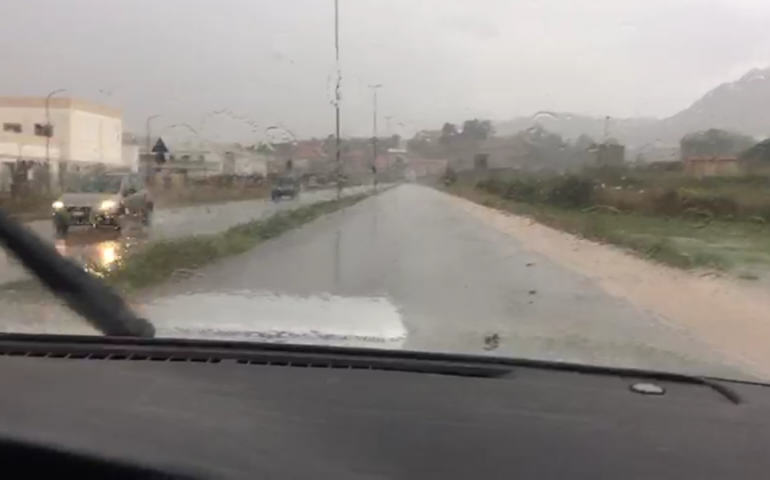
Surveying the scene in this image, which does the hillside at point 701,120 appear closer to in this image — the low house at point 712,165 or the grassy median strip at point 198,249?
the low house at point 712,165

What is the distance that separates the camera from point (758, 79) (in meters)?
7.41

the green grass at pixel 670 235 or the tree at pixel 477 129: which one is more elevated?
the tree at pixel 477 129

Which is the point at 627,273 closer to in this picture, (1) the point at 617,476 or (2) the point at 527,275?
(2) the point at 527,275

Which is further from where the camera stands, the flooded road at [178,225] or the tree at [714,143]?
the flooded road at [178,225]

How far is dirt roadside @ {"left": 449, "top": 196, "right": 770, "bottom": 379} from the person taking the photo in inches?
279

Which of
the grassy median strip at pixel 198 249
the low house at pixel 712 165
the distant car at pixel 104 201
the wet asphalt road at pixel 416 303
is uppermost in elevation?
the low house at pixel 712 165

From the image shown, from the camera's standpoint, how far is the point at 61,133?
1055cm

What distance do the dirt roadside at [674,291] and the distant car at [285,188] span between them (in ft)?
6.67

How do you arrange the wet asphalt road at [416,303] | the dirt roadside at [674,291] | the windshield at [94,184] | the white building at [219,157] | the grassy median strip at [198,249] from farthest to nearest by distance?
the windshield at [94,184]
the white building at [219,157]
the grassy median strip at [198,249]
the dirt roadside at [674,291]
the wet asphalt road at [416,303]

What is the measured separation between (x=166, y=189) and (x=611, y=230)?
4.70 meters

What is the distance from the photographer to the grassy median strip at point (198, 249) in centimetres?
844

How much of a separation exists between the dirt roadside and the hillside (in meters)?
1.46

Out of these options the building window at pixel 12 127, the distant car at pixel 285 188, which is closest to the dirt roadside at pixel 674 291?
the distant car at pixel 285 188

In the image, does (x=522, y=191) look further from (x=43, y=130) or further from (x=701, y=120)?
(x=43, y=130)
